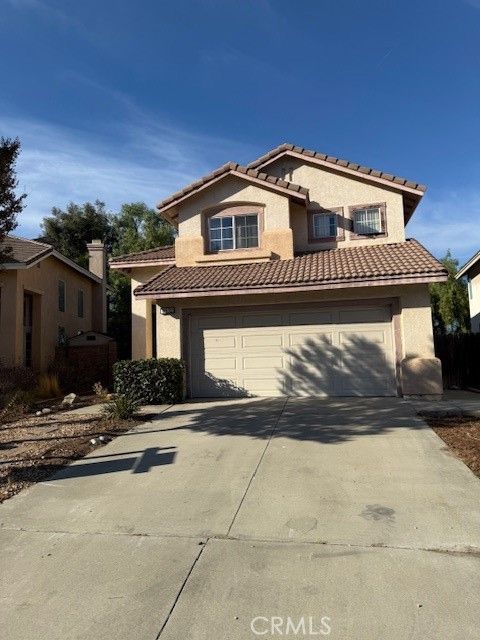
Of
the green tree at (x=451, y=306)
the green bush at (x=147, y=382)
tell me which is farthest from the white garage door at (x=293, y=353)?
the green tree at (x=451, y=306)

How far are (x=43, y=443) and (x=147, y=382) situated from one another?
3.86 metres

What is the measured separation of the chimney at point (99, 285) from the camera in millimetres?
23516

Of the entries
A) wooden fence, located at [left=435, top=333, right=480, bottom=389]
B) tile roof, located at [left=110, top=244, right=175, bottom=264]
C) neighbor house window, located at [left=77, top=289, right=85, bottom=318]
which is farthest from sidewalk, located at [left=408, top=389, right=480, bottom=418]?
neighbor house window, located at [left=77, top=289, right=85, bottom=318]

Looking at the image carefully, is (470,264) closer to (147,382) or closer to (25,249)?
(147,382)

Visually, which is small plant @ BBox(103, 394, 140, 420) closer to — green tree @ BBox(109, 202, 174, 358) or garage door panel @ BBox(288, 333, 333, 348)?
garage door panel @ BBox(288, 333, 333, 348)

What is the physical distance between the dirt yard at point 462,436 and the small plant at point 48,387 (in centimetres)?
1077

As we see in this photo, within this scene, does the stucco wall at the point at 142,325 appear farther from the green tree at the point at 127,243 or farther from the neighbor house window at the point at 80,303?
the green tree at the point at 127,243

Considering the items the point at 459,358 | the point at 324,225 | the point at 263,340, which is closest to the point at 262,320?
the point at 263,340

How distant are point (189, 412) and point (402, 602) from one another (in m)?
7.36

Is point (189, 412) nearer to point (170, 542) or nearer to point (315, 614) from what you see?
point (170, 542)

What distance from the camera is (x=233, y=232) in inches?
554

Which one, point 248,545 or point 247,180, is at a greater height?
point 247,180

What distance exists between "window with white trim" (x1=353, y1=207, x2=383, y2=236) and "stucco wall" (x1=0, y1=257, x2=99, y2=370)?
1110 centimetres

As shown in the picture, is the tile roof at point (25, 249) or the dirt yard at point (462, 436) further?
the tile roof at point (25, 249)
